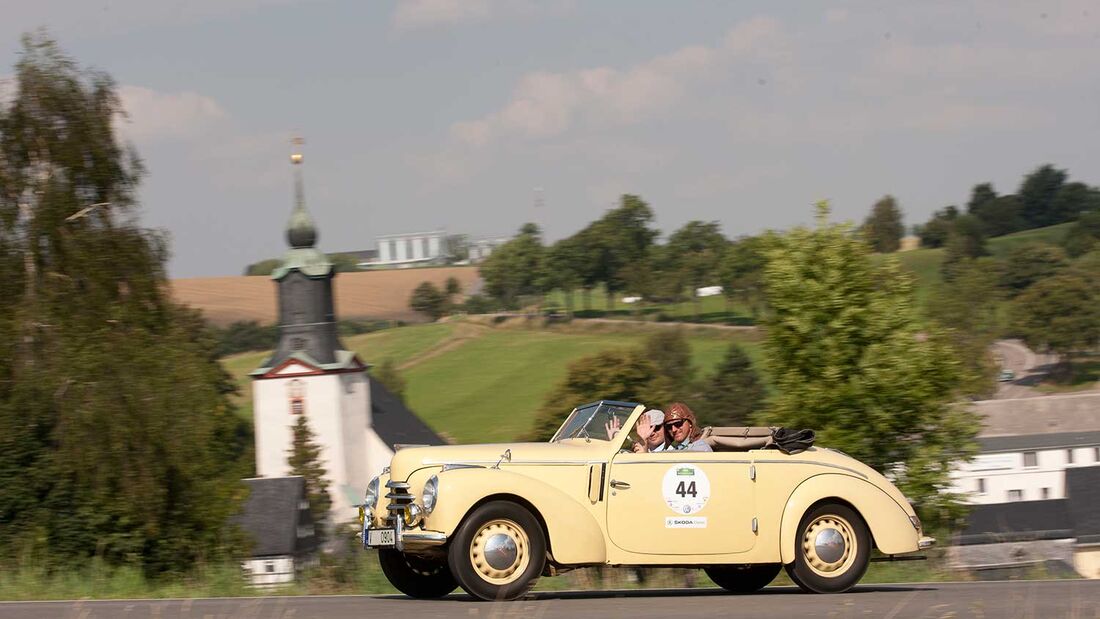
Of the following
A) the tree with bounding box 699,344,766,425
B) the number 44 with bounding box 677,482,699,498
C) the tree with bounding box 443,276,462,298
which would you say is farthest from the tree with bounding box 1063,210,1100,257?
the number 44 with bounding box 677,482,699,498

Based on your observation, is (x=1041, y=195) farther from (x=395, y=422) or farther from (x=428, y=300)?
(x=395, y=422)

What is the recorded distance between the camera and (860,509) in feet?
34.1

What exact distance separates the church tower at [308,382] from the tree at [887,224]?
82.0 metres

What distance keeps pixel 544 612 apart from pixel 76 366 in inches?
1128

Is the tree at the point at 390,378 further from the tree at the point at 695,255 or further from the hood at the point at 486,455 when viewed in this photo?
the hood at the point at 486,455

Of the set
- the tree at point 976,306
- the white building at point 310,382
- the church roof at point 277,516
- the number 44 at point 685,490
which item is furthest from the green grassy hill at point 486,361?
the number 44 at point 685,490

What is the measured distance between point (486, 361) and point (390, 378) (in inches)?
317

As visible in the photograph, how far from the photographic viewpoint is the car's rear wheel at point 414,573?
1057 centimetres

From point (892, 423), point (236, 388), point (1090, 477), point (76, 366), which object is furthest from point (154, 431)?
point (236, 388)

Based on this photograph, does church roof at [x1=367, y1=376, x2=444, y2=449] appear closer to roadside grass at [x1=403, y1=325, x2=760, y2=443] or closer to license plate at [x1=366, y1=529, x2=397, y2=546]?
roadside grass at [x1=403, y1=325, x2=760, y2=443]

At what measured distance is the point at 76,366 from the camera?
34844 millimetres

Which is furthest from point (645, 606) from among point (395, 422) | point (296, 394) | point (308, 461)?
point (395, 422)

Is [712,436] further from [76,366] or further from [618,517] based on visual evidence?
[76,366]

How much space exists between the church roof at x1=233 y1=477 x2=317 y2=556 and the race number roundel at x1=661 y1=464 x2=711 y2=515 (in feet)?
126
